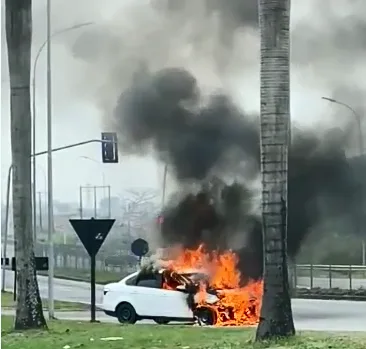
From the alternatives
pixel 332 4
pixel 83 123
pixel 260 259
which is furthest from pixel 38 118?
pixel 332 4

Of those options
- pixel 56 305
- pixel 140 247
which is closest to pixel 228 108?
pixel 140 247

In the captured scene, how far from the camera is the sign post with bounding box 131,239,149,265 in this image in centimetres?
317

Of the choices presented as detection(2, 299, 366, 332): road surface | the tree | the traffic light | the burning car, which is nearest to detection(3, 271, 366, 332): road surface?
detection(2, 299, 366, 332): road surface

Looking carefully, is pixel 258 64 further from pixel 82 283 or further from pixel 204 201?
pixel 82 283

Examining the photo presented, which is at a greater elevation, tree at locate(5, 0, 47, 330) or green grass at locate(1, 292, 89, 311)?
tree at locate(5, 0, 47, 330)

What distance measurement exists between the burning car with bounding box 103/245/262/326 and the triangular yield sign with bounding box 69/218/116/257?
0.56 ft

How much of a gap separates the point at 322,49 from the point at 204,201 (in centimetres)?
76

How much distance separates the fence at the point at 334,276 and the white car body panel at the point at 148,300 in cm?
48

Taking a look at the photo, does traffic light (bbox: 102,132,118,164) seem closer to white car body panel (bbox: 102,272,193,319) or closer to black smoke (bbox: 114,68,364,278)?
black smoke (bbox: 114,68,364,278)

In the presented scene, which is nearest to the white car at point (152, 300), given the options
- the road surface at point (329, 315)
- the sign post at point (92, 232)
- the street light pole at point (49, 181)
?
the sign post at point (92, 232)

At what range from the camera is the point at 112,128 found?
3199 mm

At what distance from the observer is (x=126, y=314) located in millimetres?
3209

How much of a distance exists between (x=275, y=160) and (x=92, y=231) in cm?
79

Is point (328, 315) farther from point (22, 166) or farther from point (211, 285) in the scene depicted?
point (22, 166)
